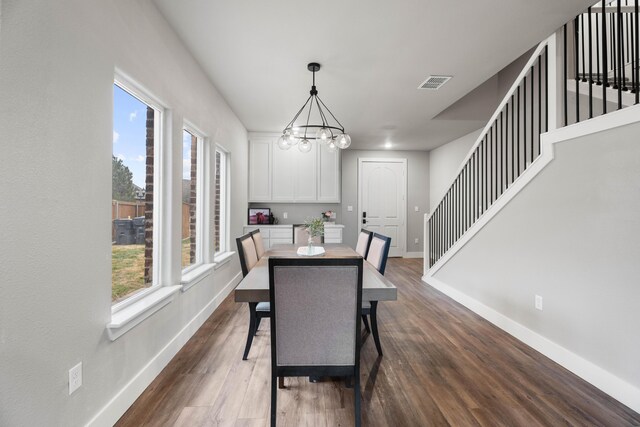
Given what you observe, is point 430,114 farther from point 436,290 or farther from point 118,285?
point 118,285

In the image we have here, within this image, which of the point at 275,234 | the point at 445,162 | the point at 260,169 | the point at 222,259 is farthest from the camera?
the point at 445,162

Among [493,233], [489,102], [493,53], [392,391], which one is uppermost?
[489,102]

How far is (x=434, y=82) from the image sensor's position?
11.1ft

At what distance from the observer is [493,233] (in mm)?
3273

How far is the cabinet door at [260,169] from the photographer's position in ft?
18.6

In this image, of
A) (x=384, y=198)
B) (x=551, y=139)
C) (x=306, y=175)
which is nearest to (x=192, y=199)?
(x=306, y=175)

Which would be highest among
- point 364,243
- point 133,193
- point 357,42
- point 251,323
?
point 357,42

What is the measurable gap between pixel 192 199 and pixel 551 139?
335cm

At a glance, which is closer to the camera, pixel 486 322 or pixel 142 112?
pixel 142 112

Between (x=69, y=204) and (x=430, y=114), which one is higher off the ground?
(x=430, y=114)

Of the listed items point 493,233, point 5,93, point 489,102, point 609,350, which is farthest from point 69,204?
point 489,102

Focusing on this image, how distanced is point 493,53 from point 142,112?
3.01 m

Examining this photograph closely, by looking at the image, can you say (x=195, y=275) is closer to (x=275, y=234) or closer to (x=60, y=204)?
(x=60, y=204)

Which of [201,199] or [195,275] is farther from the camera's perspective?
[201,199]
